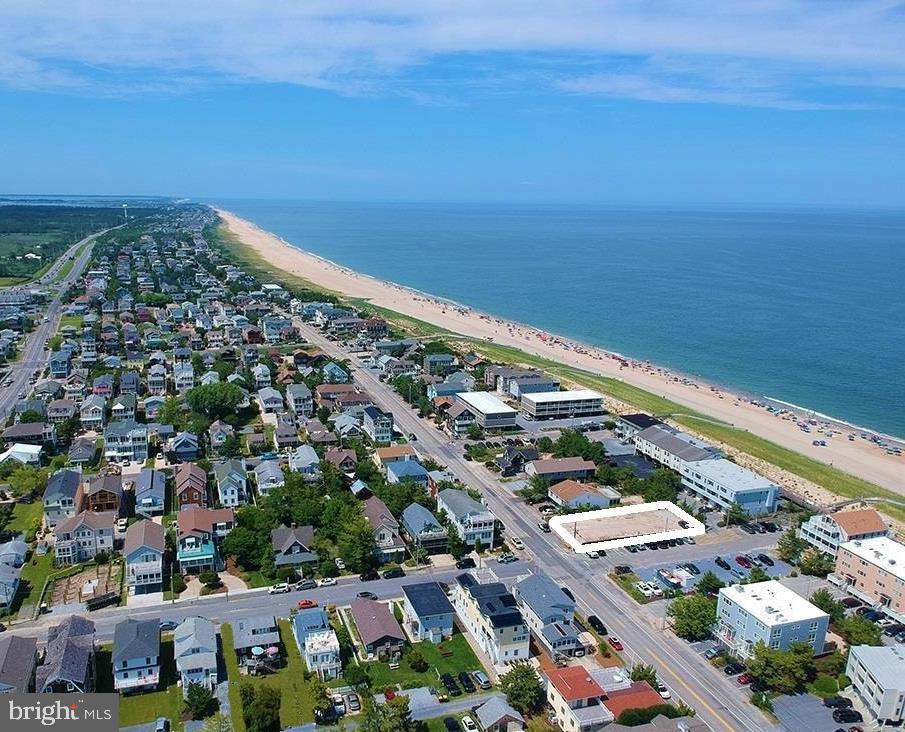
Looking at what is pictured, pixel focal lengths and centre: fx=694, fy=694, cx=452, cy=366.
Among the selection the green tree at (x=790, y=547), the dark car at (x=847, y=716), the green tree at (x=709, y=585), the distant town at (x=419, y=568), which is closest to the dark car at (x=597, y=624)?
the distant town at (x=419, y=568)

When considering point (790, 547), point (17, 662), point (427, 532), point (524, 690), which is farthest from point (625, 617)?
point (17, 662)

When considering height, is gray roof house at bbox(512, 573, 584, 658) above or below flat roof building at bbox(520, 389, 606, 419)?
below

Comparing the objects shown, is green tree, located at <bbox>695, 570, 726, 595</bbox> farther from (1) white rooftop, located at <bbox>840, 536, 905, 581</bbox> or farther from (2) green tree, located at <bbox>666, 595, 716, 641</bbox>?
(1) white rooftop, located at <bbox>840, 536, 905, 581</bbox>

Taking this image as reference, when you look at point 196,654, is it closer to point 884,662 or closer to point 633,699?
point 633,699

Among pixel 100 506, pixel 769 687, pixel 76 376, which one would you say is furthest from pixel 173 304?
pixel 769 687

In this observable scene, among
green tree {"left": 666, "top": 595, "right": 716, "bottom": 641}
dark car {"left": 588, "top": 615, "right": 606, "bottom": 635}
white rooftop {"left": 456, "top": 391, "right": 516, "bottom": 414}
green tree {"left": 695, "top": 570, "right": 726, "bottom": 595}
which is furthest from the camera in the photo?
white rooftop {"left": 456, "top": 391, "right": 516, "bottom": 414}

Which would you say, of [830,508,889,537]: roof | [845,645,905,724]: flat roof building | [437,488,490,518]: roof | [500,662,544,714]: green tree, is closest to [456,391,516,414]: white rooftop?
[437,488,490,518]: roof

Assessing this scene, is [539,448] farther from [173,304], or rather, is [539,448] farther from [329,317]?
[173,304]
